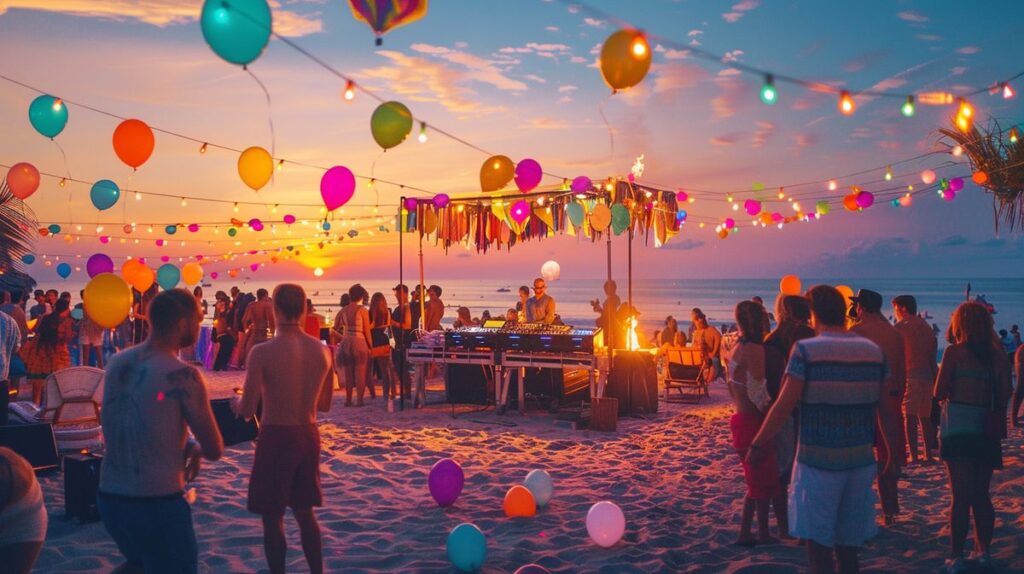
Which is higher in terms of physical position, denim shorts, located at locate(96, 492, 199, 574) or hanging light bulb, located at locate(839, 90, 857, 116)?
hanging light bulb, located at locate(839, 90, 857, 116)

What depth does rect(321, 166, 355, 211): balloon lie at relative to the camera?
6309mm

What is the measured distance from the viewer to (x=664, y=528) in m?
4.57

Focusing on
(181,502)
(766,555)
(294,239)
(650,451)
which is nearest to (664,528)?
(766,555)

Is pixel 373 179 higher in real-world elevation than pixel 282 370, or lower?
higher

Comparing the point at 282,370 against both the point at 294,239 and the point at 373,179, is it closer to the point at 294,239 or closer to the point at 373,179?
the point at 373,179

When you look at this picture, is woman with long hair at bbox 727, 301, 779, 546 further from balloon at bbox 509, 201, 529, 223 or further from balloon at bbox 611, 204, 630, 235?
balloon at bbox 509, 201, 529, 223

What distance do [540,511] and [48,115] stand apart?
5157 millimetres

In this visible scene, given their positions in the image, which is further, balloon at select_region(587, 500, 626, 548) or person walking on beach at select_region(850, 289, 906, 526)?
person walking on beach at select_region(850, 289, 906, 526)

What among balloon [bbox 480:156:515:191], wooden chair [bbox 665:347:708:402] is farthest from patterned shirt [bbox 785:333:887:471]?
wooden chair [bbox 665:347:708:402]

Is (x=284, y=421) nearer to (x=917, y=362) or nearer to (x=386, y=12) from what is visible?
(x=386, y=12)

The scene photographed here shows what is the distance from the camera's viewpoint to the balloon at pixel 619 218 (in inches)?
359

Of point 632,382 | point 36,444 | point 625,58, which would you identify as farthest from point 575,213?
point 36,444

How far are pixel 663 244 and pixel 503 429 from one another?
463 centimetres

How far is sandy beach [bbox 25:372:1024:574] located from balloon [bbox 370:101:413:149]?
2839 mm
